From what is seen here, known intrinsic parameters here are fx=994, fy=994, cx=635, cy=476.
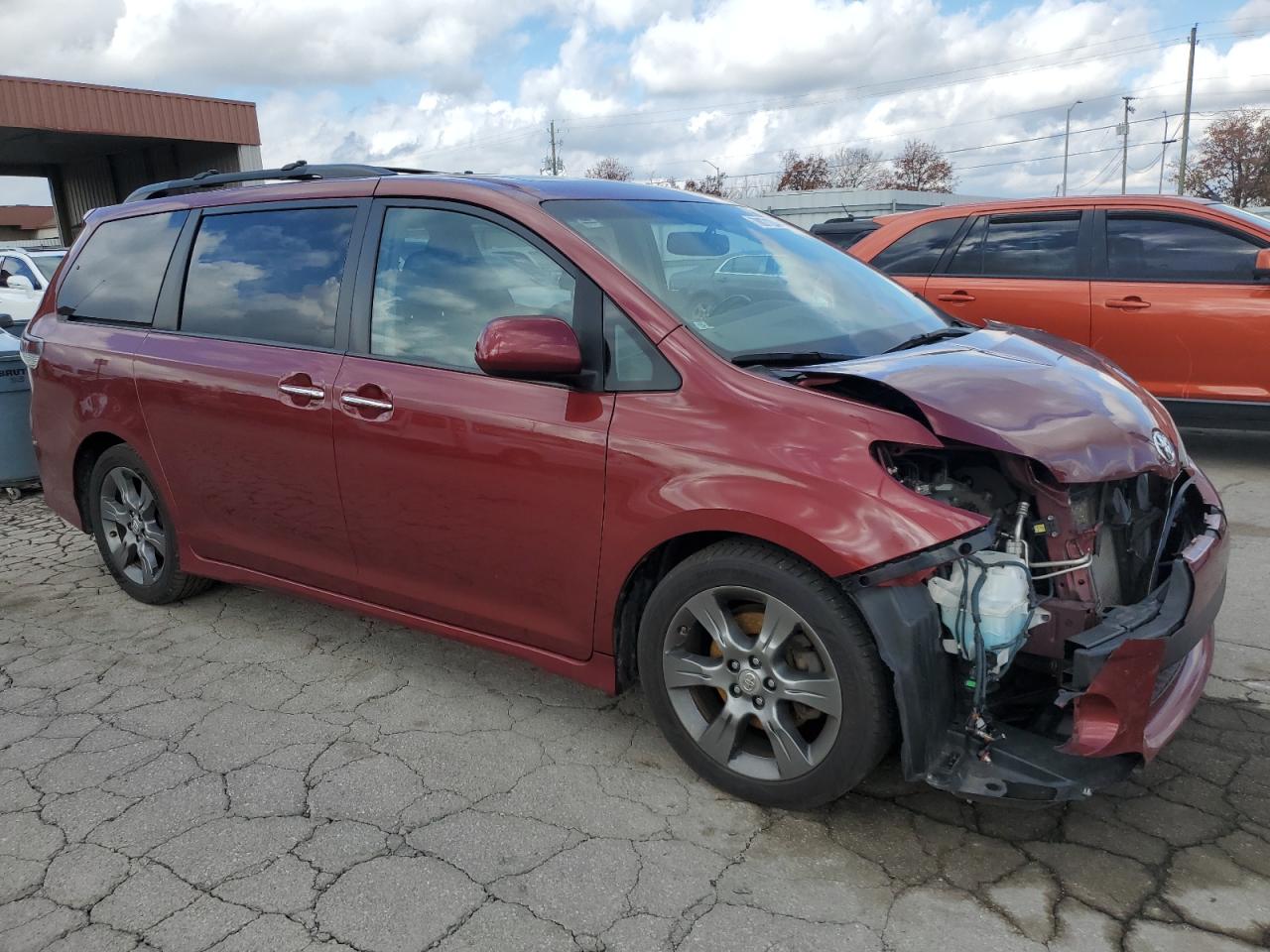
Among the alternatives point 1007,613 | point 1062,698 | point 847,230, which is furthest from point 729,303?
point 847,230

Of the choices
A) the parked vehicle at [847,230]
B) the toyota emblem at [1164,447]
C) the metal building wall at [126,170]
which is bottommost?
the toyota emblem at [1164,447]

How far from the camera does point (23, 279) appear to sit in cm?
1268

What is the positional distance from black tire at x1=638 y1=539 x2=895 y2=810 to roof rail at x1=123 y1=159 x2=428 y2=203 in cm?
197

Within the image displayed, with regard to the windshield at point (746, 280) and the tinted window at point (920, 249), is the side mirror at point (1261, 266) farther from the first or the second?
the windshield at point (746, 280)

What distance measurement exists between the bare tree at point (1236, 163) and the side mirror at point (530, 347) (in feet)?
176

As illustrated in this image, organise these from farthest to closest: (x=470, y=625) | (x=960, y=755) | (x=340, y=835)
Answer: (x=470, y=625) < (x=340, y=835) < (x=960, y=755)

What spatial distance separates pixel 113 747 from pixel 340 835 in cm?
105

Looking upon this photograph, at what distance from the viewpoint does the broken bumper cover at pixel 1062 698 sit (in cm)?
229

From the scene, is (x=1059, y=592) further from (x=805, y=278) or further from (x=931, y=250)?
(x=931, y=250)

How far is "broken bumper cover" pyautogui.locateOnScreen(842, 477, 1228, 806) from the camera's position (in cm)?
229

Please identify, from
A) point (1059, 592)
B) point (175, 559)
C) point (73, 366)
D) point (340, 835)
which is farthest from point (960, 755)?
point (73, 366)

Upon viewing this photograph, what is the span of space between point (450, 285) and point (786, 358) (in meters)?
1.13

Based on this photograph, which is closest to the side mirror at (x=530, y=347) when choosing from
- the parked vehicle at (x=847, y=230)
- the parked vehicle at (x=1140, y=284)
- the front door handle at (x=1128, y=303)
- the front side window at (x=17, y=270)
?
the parked vehicle at (x=1140, y=284)

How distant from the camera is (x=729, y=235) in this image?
3480 mm
